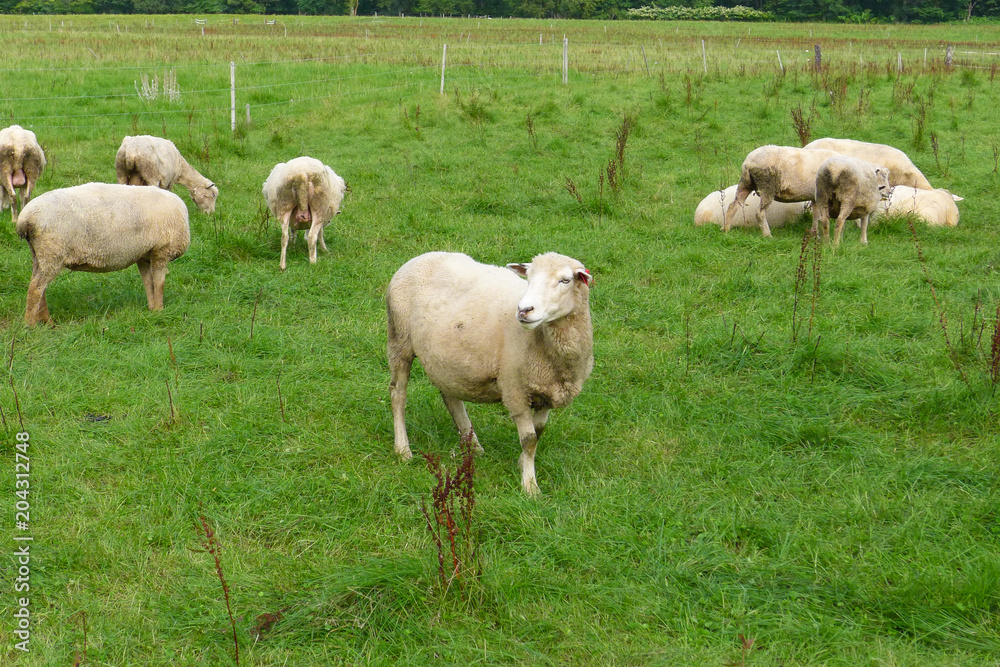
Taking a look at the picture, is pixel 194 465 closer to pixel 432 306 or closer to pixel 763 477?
pixel 432 306

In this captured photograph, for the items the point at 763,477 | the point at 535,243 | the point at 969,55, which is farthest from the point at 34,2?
the point at 763,477

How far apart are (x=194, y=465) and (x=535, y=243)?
202 inches

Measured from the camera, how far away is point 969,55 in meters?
29.9

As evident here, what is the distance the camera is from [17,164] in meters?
9.86

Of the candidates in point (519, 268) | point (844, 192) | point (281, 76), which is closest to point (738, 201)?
point (844, 192)

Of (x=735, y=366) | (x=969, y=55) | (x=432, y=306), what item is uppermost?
(x=969, y=55)

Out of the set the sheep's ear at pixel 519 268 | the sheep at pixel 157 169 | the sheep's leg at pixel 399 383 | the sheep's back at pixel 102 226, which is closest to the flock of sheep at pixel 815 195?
the sheep's ear at pixel 519 268

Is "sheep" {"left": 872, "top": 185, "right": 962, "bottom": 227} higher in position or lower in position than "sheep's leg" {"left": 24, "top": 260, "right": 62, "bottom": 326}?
higher

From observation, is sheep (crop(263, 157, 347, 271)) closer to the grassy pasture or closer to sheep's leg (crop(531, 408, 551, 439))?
the grassy pasture

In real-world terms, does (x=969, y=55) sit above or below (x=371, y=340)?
above

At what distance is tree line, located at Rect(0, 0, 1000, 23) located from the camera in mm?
62000

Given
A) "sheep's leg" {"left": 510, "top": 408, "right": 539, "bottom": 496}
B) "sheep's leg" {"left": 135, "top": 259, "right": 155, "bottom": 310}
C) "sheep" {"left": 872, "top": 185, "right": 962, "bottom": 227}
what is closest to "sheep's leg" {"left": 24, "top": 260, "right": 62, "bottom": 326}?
"sheep's leg" {"left": 135, "top": 259, "right": 155, "bottom": 310}

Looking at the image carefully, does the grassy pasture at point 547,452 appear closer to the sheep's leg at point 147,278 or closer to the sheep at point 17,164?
the sheep's leg at point 147,278

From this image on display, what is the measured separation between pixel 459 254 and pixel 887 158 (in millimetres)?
8233
